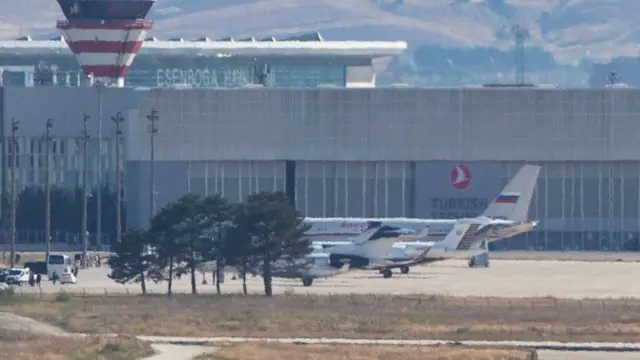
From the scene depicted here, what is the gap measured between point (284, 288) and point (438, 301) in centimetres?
1437

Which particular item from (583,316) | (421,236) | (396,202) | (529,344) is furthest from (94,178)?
(529,344)

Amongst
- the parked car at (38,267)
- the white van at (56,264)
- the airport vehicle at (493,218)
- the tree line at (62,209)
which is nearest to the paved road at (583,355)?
the white van at (56,264)

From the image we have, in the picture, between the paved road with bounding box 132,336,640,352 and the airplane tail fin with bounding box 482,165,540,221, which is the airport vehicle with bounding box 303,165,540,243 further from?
the paved road with bounding box 132,336,640,352

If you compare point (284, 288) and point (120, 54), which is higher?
point (120, 54)

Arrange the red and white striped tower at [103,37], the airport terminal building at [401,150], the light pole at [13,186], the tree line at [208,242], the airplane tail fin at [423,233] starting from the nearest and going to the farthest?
the tree line at [208,242], the light pole at [13,186], the airplane tail fin at [423,233], the airport terminal building at [401,150], the red and white striped tower at [103,37]

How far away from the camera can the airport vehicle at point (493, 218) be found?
435 feet

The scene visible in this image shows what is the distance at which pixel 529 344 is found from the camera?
7169 centimetres

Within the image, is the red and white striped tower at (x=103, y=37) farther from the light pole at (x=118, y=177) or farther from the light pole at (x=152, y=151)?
the light pole at (x=152, y=151)

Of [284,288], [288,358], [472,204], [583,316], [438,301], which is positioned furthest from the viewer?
[472,204]

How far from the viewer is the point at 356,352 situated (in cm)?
6725

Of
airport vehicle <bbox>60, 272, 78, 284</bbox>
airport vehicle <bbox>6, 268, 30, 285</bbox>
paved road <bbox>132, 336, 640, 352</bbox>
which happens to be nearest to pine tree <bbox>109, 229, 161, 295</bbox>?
airport vehicle <bbox>6, 268, 30, 285</bbox>

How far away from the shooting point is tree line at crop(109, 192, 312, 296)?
9981 centimetres

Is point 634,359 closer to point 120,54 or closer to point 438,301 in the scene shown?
point 438,301

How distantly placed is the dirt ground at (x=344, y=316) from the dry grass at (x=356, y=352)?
223 inches
